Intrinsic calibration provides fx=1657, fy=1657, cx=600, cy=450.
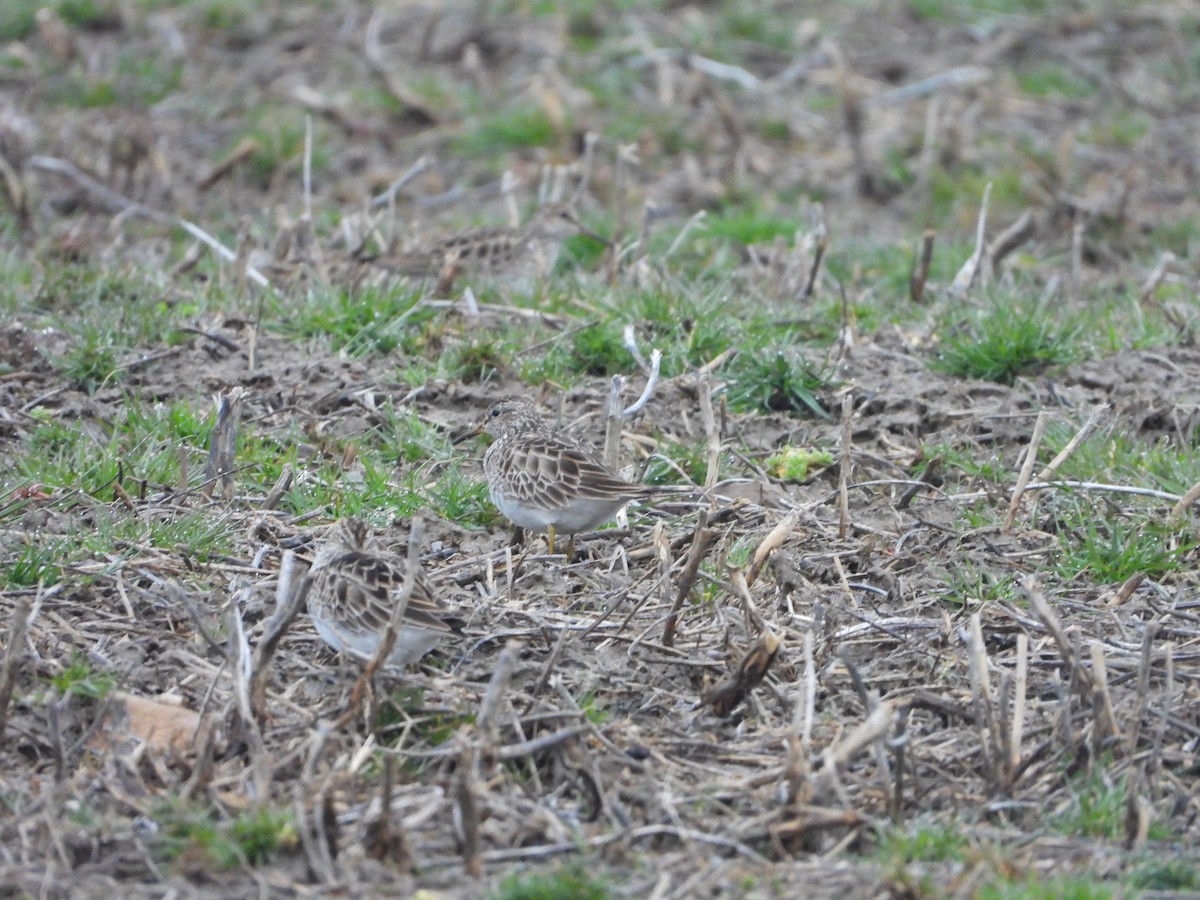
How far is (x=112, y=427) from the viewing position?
8297mm

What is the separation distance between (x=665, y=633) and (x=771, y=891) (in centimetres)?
162

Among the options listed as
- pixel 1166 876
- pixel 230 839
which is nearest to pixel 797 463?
pixel 1166 876

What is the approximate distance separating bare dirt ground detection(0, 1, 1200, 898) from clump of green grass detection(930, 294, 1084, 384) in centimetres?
12

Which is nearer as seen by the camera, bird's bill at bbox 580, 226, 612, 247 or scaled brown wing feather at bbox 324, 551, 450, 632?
scaled brown wing feather at bbox 324, 551, 450, 632

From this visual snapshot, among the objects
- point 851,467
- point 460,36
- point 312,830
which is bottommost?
point 460,36

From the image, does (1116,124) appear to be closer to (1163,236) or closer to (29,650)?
(1163,236)

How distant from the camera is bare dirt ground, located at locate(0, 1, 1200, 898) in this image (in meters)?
5.12

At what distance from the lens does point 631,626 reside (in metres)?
6.58

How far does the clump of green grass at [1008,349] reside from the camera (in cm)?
898

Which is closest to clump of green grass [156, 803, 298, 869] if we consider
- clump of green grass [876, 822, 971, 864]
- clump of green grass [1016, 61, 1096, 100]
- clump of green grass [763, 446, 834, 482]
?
clump of green grass [876, 822, 971, 864]

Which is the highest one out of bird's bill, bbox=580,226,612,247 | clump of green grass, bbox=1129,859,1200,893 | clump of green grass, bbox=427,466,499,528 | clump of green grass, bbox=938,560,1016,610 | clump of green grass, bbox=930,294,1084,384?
clump of green grass, bbox=1129,859,1200,893

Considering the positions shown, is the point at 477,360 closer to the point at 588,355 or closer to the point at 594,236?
the point at 588,355

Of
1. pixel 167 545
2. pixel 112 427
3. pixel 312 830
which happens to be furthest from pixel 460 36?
pixel 312 830

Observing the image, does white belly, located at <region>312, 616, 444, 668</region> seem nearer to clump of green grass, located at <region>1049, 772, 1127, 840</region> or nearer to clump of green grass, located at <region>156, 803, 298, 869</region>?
clump of green grass, located at <region>156, 803, 298, 869</region>
